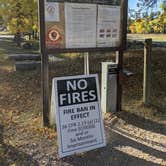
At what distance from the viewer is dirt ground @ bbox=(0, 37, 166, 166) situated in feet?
13.0

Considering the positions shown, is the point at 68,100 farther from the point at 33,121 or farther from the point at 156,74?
the point at 156,74

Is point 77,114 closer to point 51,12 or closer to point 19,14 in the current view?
point 51,12

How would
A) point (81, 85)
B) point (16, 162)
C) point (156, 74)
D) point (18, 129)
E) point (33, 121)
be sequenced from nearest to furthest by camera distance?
point (16, 162) < point (81, 85) < point (18, 129) < point (33, 121) < point (156, 74)

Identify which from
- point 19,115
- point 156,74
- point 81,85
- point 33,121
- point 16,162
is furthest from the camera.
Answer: point 156,74

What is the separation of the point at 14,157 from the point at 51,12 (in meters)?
2.05

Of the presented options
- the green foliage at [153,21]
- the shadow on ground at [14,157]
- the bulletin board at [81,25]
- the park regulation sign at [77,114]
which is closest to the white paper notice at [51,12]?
the bulletin board at [81,25]

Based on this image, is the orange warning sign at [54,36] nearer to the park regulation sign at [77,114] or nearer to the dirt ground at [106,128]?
the park regulation sign at [77,114]

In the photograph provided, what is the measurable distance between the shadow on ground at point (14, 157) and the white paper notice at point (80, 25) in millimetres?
1698

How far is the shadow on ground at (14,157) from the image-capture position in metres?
3.84

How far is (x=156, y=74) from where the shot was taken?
27.0 ft

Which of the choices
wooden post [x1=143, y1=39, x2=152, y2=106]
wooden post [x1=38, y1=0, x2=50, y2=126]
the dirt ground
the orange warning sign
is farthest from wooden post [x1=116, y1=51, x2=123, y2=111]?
wooden post [x1=38, y1=0, x2=50, y2=126]

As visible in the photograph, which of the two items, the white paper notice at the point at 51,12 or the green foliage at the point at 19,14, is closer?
the white paper notice at the point at 51,12

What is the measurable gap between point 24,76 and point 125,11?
3984mm

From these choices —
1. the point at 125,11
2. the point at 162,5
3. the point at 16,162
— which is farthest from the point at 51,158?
the point at 162,5
